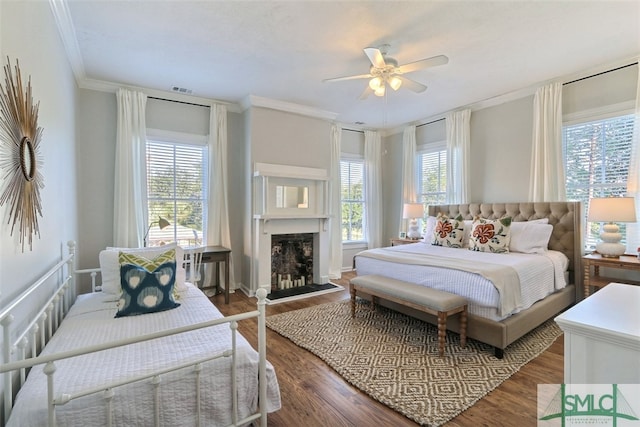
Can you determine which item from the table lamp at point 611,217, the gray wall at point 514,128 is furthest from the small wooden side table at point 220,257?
the table lamp at point 611,217

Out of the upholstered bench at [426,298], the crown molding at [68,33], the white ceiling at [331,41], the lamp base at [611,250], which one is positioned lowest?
the upholstered bench at [426,298]

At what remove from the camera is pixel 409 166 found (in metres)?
5.68

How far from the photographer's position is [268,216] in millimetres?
4270

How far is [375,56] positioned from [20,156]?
8.52 feet

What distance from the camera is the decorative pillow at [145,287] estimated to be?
2133 millimetres

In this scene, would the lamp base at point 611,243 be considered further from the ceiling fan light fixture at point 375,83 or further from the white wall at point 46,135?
the white wall at point 46,135

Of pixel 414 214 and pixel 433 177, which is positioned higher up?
pixel 433 177

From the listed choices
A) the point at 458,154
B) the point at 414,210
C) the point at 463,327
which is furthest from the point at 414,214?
the point at 463,327

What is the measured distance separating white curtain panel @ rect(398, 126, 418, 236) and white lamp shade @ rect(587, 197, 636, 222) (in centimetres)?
273

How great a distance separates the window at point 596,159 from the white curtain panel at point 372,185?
3004mm

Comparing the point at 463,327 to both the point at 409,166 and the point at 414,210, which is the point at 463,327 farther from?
the point at 409,166

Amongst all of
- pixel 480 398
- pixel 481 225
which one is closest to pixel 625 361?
pixel 480 398

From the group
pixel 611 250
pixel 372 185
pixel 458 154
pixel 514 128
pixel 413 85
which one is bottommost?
pixel 611 250

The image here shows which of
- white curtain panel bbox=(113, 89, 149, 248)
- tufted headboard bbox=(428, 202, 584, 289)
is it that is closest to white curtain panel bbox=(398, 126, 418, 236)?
tufted headboard bbox=(428, 202, 584, 289)
